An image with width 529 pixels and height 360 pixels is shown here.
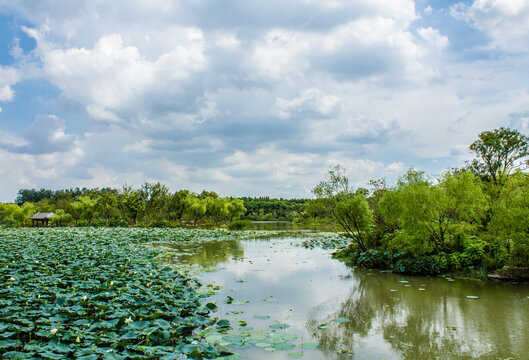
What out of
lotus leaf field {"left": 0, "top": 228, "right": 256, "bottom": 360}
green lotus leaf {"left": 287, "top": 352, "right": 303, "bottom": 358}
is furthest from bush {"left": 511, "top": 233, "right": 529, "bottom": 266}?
lotus leaf field {"left": 0, "top": 228, "right": 256, "bottom": 360}

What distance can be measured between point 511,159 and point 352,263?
23.7 metres

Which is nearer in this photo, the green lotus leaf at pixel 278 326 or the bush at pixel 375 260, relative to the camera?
the green lotus leaf at pixel 278 326

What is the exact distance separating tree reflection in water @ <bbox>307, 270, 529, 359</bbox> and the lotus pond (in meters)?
0.02

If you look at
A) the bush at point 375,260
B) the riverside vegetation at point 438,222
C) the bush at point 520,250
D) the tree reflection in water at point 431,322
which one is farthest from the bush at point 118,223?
the bush at point 520,250

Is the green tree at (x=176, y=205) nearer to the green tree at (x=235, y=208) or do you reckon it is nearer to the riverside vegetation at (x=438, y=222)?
the green tree at (x=235, y=208)

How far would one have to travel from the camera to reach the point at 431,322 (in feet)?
23.4

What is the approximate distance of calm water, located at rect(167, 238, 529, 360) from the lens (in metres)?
5.67

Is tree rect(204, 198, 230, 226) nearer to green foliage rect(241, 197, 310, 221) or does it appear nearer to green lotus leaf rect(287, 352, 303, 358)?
green foliage rect(241, 197, 310, 221)

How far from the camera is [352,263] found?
1609 cm

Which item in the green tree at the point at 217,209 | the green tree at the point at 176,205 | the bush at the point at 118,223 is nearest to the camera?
the bush at the point at 118,223

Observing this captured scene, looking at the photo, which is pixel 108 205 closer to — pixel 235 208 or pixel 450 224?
pixel 235 208

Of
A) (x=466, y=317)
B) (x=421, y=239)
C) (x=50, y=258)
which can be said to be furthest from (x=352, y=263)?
(x=50, y=258)

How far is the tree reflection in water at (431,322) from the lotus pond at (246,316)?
0.02m

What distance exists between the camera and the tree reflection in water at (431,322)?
560 cm
